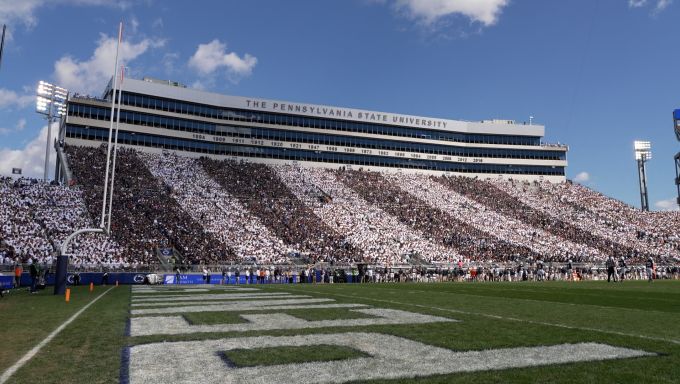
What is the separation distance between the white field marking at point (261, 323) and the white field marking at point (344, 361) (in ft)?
4.66

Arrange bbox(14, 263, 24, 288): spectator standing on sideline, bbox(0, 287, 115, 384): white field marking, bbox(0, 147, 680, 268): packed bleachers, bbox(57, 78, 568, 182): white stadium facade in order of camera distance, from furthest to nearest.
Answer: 1. bbox(57, 78, 568, 182): white stadium facade
2. bbox(0, 147, 680, 268): packed bleachers
3. bbox(14, 263, 24, 288): spectator standing on sideline
4. bbox(0, 287, 115, 384): white field marking

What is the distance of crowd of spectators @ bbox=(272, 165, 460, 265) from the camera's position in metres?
46.6

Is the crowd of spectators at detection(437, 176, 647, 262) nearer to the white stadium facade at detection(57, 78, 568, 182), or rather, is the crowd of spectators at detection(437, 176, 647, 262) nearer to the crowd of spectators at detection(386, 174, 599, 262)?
the crowd of spectators at detection(386, 174, 599, 262)

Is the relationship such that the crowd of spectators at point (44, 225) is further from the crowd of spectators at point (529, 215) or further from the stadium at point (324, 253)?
the crowd of spectators at point (529, 215)

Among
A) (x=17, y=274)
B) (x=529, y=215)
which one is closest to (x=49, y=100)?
(x=17, y=274)

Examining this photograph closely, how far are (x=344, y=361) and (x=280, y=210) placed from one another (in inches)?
1748

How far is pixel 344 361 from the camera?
6.38 meters

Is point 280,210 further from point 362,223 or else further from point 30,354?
point 30,354

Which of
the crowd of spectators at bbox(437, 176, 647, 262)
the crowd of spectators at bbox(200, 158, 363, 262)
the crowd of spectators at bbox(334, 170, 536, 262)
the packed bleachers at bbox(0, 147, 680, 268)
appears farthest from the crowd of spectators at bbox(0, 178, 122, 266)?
the crowd of spectators at bbox(437, 176, 647, 262)

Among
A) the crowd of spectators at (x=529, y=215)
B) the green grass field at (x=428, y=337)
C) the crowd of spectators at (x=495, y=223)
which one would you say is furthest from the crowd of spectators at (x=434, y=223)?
the green grass field at (x=428, y=337)

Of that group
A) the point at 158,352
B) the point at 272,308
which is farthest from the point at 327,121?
the point at 158,352

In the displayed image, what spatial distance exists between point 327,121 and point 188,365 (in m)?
67.0

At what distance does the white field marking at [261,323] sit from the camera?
930cm

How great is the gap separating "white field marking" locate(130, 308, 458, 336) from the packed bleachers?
24950 millimetres
